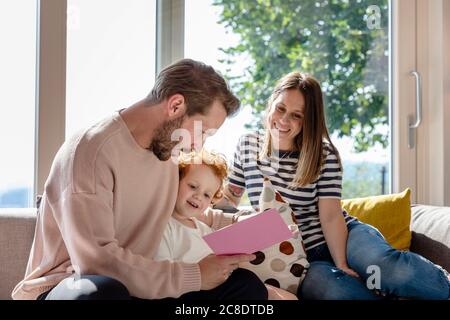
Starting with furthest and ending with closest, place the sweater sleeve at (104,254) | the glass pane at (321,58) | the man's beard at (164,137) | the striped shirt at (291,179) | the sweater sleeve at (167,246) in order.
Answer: the glass pane at (321,58) < the striped shirt at (291,179) < the sweater sleeve at (167,246) < the man's beard at (164,137) < the sweater sleeve at (104,254)

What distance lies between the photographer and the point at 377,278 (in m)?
1.80

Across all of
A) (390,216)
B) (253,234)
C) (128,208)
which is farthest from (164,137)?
(390,216)

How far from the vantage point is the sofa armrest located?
2.03 m

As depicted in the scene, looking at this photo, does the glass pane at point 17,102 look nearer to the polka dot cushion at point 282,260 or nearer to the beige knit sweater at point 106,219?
the beige knit sweater at point 106,219

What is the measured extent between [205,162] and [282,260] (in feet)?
1.25

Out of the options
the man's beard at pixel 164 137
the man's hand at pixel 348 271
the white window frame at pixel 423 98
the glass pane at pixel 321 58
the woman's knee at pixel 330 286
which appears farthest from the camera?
the white window frame at pixel 423 98

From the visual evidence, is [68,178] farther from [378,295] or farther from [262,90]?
[262,90]

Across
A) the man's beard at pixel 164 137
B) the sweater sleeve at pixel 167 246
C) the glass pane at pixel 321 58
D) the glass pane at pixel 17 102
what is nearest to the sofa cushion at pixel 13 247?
the glass pane at pixel 17 102

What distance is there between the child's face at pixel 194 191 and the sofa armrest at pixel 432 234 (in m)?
0.83

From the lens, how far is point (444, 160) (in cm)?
254

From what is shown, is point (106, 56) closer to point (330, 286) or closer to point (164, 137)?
point (164, 137)

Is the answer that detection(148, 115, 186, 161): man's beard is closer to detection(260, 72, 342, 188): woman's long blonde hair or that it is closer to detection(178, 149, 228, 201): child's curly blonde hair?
detection(178, 149, 228, 201): child's curly blonde hair

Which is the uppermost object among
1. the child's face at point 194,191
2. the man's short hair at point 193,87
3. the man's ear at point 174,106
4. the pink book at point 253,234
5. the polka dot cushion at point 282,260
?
the man's short hair at point 193,87

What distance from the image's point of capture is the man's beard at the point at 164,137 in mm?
1469
